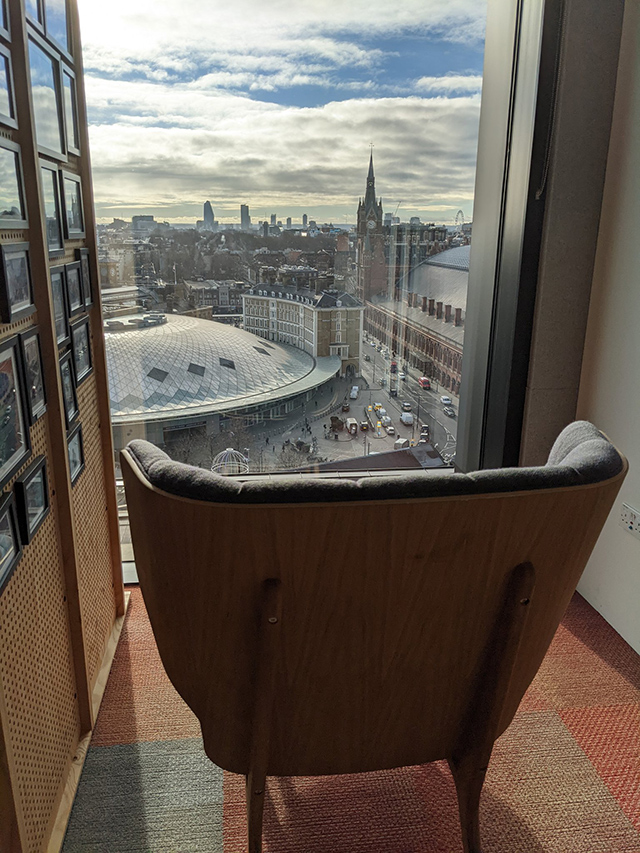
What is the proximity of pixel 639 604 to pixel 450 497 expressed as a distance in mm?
1689

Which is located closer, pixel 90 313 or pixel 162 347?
pixel 90 313

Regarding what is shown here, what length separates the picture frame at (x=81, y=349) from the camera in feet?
6.37

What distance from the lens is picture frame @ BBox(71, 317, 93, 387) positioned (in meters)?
1.94

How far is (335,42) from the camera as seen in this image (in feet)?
Result: 8.41

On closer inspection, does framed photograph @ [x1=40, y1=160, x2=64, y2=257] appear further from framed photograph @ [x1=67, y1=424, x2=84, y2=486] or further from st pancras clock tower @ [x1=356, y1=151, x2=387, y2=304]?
st pancras clock tower @ [x1=356, y1=151, x2=387, y2=304]

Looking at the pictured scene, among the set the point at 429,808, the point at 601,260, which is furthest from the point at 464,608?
the point at 601,260

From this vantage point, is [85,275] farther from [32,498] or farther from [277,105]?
[277,105]

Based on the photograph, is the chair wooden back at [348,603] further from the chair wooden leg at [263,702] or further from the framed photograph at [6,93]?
the framed photograph at [6,93]

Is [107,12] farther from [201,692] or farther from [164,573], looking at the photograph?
[201,692]

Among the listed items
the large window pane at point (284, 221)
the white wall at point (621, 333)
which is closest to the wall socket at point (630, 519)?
the white wall at point (621, 333)

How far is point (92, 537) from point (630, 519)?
77.6 inches

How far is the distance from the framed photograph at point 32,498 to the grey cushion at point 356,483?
0.37m

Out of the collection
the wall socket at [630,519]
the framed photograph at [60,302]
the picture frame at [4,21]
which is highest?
the picture frame at [4,21]

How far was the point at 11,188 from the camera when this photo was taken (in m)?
1.40
